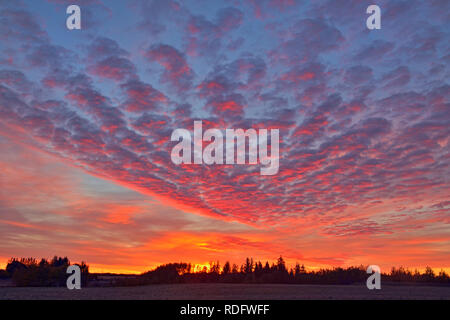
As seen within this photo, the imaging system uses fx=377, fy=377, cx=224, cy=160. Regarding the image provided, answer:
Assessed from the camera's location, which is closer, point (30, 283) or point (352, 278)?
point (30, 283)

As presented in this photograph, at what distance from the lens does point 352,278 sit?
115 metres
